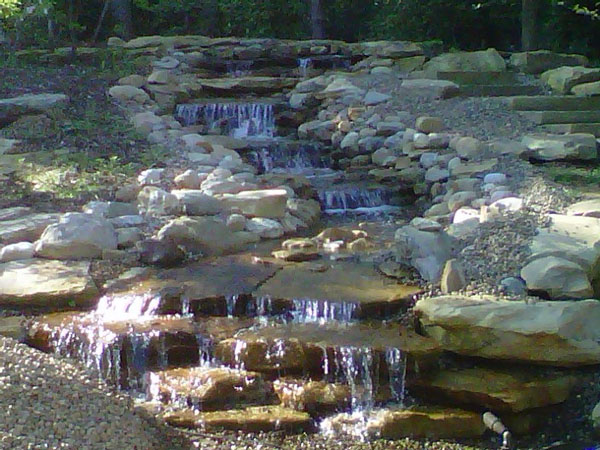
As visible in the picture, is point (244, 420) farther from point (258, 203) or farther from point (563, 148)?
point (563, 148)

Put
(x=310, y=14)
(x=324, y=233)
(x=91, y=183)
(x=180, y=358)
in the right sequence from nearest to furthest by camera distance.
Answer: (x=180, y=358), (x=324, y=233), (x=91, y=183), (x=310, y=14)

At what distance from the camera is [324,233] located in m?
5.91

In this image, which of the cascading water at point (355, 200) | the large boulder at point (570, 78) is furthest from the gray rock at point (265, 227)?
the large boulder at point (570, 78)

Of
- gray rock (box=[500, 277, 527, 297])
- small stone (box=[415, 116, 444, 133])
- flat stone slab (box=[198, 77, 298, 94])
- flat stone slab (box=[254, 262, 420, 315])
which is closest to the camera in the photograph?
gray rock (box=[500, 277, 527, 297])

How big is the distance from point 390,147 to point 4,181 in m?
3.44

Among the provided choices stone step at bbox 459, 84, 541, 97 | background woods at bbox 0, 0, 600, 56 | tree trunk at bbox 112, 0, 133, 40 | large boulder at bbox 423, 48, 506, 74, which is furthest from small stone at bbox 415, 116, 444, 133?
tree trunk at bbox 112, 0, 133, 40

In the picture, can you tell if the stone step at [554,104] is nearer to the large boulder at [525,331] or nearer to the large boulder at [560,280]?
the large boulder at [560,280]

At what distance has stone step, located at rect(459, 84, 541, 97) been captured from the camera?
873 centimetres

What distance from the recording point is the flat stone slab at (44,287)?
4.68 m

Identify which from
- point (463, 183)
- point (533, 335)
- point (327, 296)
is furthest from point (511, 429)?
point (463, 183)

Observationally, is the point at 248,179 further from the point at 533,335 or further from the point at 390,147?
the point at 533,335

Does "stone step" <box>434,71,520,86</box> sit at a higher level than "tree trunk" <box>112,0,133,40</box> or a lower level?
lower

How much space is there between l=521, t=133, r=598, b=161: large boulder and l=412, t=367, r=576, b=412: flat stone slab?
2995 millimetres

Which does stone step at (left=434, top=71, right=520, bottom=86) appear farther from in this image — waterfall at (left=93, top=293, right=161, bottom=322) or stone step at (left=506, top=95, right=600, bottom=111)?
waterfall at (left=93, top=293, right=161, bottom=322)
